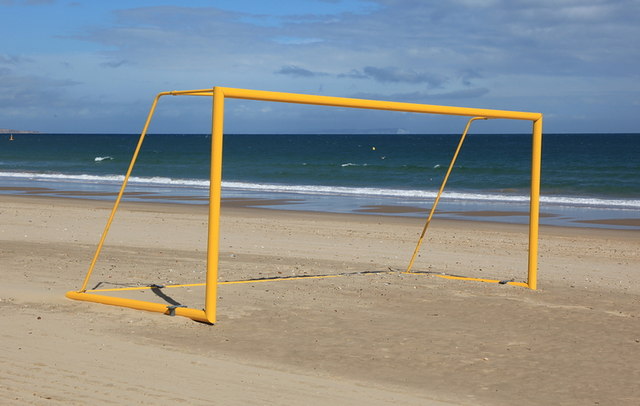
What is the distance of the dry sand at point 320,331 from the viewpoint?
514 cm

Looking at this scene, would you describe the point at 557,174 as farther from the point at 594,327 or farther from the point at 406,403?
the point at 406,403

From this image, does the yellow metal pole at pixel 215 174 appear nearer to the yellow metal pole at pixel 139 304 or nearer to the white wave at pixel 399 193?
the yellow metal pole at pixel 139 304

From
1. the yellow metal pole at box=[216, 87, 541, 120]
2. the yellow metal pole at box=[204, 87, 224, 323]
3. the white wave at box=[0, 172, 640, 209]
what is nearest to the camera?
the yellow metal pole at box=[204, 87, 224, 323]

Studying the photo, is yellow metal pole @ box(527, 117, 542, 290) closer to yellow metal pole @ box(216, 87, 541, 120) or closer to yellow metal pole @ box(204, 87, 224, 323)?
yellow metal pole @ box(216, 87, 541, 120)

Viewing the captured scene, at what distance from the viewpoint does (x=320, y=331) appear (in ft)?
22.0

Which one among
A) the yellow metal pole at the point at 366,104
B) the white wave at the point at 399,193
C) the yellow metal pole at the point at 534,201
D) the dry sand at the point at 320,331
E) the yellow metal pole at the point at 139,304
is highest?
the yellow metal pole at the point at 366,104

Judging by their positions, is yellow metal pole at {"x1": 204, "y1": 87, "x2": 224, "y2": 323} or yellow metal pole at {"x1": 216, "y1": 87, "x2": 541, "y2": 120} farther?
yellow metal pole at {"x1": 216, "y1": 87, "x2": 541, "y2": 120}

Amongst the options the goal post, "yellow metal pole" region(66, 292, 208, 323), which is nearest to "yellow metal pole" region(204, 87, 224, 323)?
the goal post

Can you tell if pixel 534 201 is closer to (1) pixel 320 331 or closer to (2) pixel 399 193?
(1) pixel 320 331

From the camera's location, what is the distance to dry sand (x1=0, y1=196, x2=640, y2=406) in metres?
5.14

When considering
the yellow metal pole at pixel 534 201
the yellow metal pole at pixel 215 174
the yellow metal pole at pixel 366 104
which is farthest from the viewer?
the yellow metal pole at pixel 534 201

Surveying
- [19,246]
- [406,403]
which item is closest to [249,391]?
[406,403]

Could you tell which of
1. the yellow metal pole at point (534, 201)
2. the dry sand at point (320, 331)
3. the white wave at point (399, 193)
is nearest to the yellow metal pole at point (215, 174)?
the dry sand at point (320, 331)

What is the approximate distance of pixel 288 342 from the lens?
6.31 m
